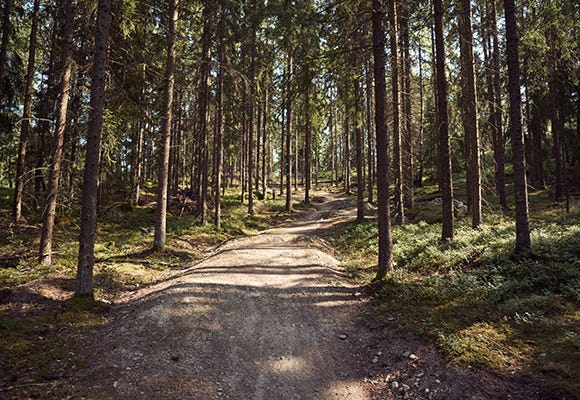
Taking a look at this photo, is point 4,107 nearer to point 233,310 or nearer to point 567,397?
point 233,310

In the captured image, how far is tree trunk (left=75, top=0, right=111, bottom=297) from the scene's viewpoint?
25.2ft

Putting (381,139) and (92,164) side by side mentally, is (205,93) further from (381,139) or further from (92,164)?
(381,139)

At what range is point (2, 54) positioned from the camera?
49.3 feet

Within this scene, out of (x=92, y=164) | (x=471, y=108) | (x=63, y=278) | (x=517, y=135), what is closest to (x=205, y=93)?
(x=92, y=164)

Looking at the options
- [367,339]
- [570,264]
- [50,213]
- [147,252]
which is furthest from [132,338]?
[570,264]

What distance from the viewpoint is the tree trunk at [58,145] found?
995cm

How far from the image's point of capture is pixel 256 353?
6012mm

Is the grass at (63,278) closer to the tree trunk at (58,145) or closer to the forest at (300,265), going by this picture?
the forest at (300,265)

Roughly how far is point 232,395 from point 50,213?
911 centimetres

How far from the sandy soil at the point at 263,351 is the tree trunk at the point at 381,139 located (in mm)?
1427

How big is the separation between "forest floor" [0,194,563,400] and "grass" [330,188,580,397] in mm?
404

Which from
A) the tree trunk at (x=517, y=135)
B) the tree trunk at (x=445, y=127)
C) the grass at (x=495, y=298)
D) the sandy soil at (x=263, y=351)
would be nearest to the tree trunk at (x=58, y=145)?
the sandy soil at (x=263, y=351)

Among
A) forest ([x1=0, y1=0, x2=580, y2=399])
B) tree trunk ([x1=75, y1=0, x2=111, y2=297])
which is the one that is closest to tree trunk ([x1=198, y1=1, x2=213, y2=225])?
forest ([x1=0, y1=0, x2=580, y2=399])

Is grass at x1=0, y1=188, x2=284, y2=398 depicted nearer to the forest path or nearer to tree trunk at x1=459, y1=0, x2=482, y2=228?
the forest path
